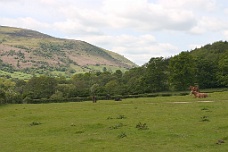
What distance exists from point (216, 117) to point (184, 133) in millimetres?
7812

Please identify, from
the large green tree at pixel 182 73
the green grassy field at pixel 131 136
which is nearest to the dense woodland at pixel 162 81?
the large green tree at pixel 182 73

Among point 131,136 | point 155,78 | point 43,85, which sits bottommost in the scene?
point 131,136

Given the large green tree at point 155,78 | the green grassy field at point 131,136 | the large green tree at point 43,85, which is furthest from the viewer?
the large green tree at point 43,85

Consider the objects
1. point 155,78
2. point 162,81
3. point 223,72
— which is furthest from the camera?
point 162,81

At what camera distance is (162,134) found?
2198cm

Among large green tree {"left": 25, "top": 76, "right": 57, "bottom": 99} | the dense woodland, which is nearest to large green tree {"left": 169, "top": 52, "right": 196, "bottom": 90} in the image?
the dense woodland

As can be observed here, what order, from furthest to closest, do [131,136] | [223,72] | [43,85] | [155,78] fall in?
[43,85]
[155,78]
[223,72]
[131,136]

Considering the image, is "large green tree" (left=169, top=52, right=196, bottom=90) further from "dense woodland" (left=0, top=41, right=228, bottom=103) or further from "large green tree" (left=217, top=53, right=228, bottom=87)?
"large green tree" (left=217, top=53, right=228, bottom=87)

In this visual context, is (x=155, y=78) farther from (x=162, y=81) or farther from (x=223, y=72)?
(x=223, y=72)

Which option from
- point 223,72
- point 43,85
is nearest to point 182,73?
point 223,72

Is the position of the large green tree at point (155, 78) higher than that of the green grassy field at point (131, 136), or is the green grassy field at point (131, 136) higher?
the large green tree at point (155, 78)

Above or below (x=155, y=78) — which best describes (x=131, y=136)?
below

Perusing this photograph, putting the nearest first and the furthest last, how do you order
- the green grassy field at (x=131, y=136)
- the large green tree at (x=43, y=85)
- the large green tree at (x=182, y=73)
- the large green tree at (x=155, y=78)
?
the green grassy field at (x=131, y=136), the large green tree at (x=182, y=73), the large green tree at (x=155, y=78), the large green tree at (x=43, y=85)

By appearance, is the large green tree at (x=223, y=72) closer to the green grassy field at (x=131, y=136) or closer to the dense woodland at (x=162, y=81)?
the dense woodland at (x=162, y=81)
